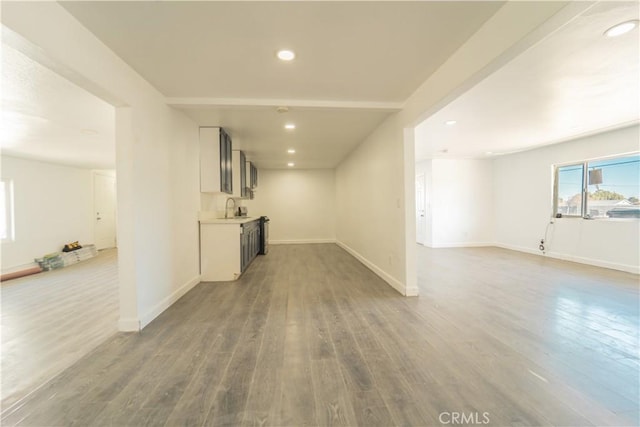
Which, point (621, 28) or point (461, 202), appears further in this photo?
point (461, 202)

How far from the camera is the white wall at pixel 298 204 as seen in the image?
8.19 meters

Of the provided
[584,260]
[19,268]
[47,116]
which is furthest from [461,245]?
[19,268]

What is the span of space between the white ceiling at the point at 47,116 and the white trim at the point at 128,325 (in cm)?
236

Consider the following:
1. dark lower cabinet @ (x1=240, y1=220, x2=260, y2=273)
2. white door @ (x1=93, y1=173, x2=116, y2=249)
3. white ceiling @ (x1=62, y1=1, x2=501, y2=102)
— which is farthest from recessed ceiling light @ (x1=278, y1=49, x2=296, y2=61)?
white door @ (x1=93, y1=173, x2=116, y2=249)

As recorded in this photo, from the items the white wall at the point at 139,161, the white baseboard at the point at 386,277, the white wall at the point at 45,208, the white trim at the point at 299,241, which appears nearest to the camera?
the white wall at the point at 139,161

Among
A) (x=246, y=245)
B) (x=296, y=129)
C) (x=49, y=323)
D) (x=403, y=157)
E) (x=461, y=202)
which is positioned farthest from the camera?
(x=461, y=202)

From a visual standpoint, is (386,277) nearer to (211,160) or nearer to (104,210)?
(211,160)

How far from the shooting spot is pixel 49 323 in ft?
8.45

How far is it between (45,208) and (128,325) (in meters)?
5.40

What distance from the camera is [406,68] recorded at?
2.38 meters

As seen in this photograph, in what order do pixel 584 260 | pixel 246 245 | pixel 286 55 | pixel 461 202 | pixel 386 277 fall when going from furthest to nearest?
pixel 461 202 < pixel 584 260 < pixel 246 245 < pixel 386 277 < pixel 286 55

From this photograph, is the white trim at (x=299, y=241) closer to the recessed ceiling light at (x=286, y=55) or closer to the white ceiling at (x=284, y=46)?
the white ceiling at (x=284, y=46)

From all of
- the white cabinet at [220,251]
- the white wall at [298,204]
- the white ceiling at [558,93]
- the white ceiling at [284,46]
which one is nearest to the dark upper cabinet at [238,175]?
the white cabinet at [220,251]

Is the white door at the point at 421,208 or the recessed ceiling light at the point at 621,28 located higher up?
the recessed ceiling light at the point at 621,28
